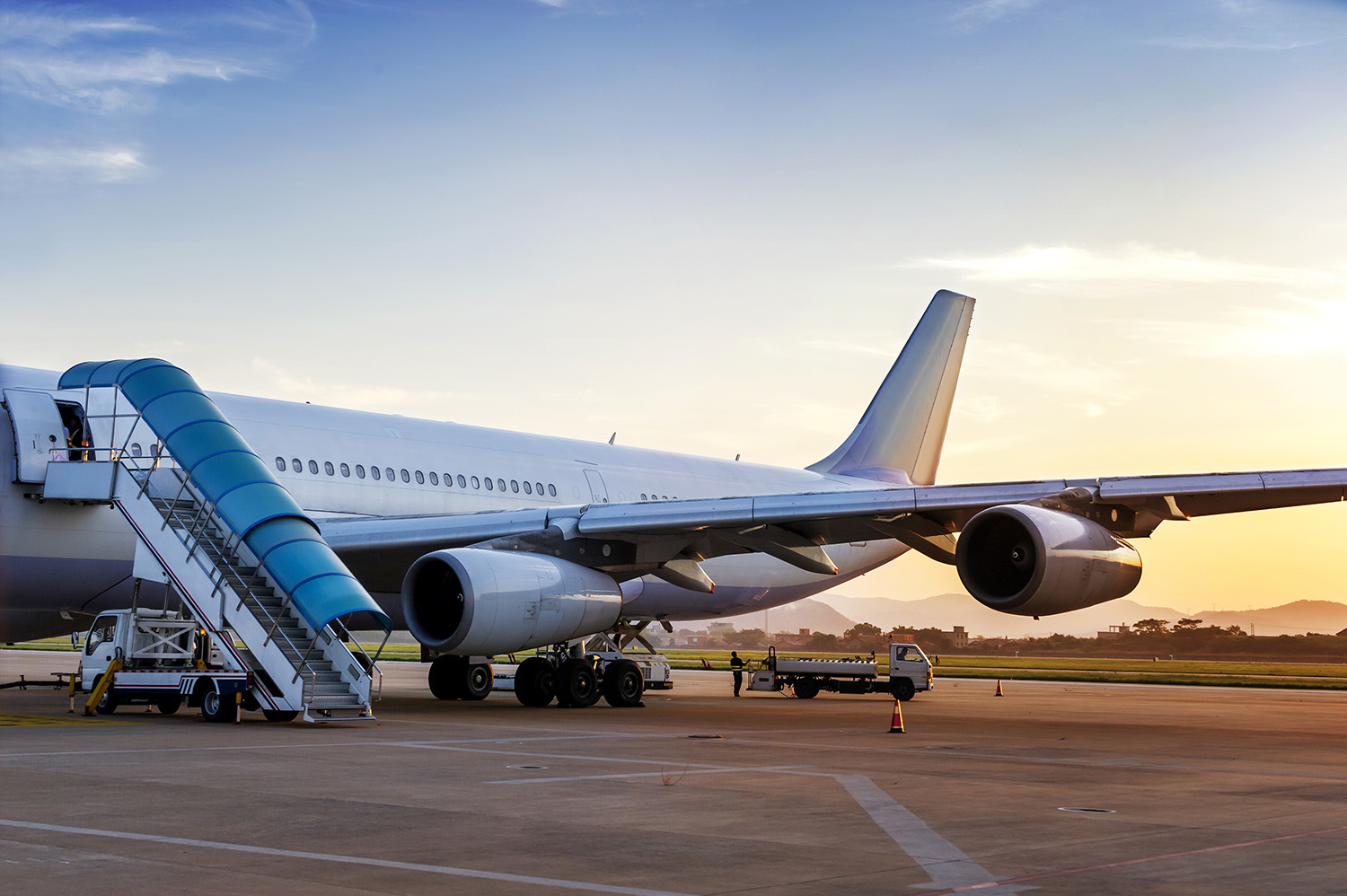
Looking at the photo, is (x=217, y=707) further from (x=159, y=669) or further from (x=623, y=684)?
(x=623, y=684)

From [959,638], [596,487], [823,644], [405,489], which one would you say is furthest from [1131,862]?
[823,644]

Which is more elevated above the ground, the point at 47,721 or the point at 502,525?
the point at 502,525

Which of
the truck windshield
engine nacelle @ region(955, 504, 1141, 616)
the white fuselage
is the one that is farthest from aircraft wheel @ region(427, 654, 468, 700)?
engine nacelle @ region(955, 504, 1141, 616)

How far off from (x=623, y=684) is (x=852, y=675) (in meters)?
9.53

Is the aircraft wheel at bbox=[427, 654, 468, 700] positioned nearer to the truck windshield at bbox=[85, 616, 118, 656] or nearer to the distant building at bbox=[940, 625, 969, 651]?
the truck windshield at bbox=[85, 616, 118, 656]

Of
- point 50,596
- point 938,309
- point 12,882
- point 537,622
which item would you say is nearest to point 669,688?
point 938,309

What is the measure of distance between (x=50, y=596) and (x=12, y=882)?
40.8 feet

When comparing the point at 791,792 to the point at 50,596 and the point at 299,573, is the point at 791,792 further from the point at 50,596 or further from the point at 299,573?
the point at 50,596

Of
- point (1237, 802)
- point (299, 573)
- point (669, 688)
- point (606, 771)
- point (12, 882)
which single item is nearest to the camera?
point (12, 882)

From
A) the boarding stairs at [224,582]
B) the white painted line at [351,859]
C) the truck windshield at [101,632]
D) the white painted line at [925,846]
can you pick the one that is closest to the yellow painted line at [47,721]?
the truck windshield at [101,632]

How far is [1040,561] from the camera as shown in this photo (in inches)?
639

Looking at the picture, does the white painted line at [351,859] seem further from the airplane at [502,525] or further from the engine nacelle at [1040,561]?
the engine nacelle at [1040,561]

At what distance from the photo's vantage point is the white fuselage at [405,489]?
55.4ft

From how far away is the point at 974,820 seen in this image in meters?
8.48
